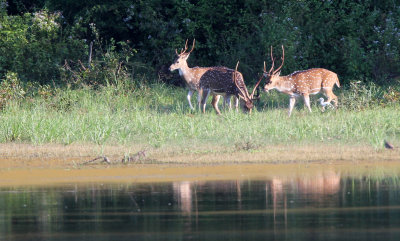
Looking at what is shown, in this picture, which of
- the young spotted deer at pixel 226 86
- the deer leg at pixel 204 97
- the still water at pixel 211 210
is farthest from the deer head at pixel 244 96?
the still water at pixel 211 210

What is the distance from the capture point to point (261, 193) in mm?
9469

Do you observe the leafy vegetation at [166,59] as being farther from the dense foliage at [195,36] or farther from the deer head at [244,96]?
the deer head at [244,96]

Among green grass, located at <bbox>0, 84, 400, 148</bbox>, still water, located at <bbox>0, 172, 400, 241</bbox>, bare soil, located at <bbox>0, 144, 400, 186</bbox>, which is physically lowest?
still water, located at <bbox>0, 172, 400, 241</bbox>

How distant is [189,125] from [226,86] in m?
3.32

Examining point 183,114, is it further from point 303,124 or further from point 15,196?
point 15,196

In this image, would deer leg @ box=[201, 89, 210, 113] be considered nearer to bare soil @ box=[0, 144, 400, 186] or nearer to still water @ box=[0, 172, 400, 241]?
bare soil @ box=[0, 144, 400, 186]

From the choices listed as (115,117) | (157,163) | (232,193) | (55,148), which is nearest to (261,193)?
(232,193)

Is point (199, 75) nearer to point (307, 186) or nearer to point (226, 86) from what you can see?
point (226, 86)

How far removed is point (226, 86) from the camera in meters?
17.7

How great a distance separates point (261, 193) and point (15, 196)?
2.77 meters

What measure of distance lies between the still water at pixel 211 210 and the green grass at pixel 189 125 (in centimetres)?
275

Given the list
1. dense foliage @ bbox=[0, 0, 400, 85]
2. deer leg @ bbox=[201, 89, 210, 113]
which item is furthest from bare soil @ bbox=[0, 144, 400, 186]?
dense foliage @ bbox=[0, 0, 400, 85]

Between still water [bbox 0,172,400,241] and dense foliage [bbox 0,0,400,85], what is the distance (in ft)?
34.5

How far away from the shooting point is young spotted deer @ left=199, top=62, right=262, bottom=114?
17.2 meters
